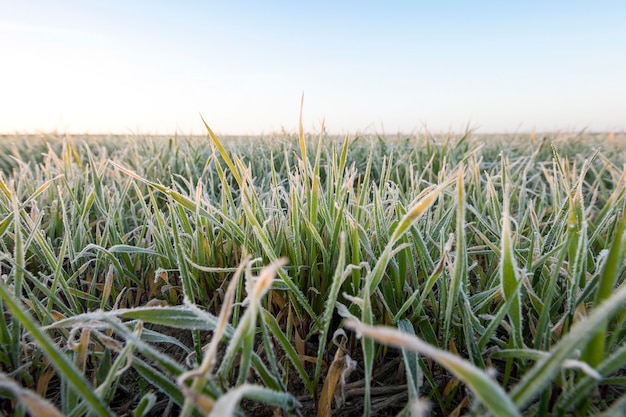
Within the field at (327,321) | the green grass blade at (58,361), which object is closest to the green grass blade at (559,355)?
the field at (327,321)

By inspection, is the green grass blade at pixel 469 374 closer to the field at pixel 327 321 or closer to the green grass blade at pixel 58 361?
the field at pixel 327 321

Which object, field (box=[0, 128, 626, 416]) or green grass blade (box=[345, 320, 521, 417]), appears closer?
green grass blade (box=[345, 320, 521, 417])

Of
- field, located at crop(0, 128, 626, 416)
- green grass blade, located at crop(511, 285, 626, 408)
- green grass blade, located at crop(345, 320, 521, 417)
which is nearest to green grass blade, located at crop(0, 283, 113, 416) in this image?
field, located at crop(0, 128, 626, 416)

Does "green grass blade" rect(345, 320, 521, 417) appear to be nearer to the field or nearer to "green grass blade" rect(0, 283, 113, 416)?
the field

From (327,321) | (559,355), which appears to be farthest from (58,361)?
(559,355)

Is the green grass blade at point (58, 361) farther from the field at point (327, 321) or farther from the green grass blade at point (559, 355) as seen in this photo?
the green grass blade at point (559, 355)

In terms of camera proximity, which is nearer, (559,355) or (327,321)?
(559,355)

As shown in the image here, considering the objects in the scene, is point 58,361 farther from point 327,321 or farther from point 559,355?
point 559,355

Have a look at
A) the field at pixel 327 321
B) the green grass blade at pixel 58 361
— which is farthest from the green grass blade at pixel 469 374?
the green grass blade at pixel 58 361

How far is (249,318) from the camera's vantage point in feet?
1.20

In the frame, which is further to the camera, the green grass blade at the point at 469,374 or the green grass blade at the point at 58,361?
the green grass blade at the point at 58,361

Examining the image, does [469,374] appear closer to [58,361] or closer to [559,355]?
[559,355]

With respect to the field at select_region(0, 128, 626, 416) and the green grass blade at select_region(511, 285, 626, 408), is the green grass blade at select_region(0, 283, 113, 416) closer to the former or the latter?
the field at select_region(0, 128, 626, 416)

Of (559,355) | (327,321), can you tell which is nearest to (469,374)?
(559,355)
